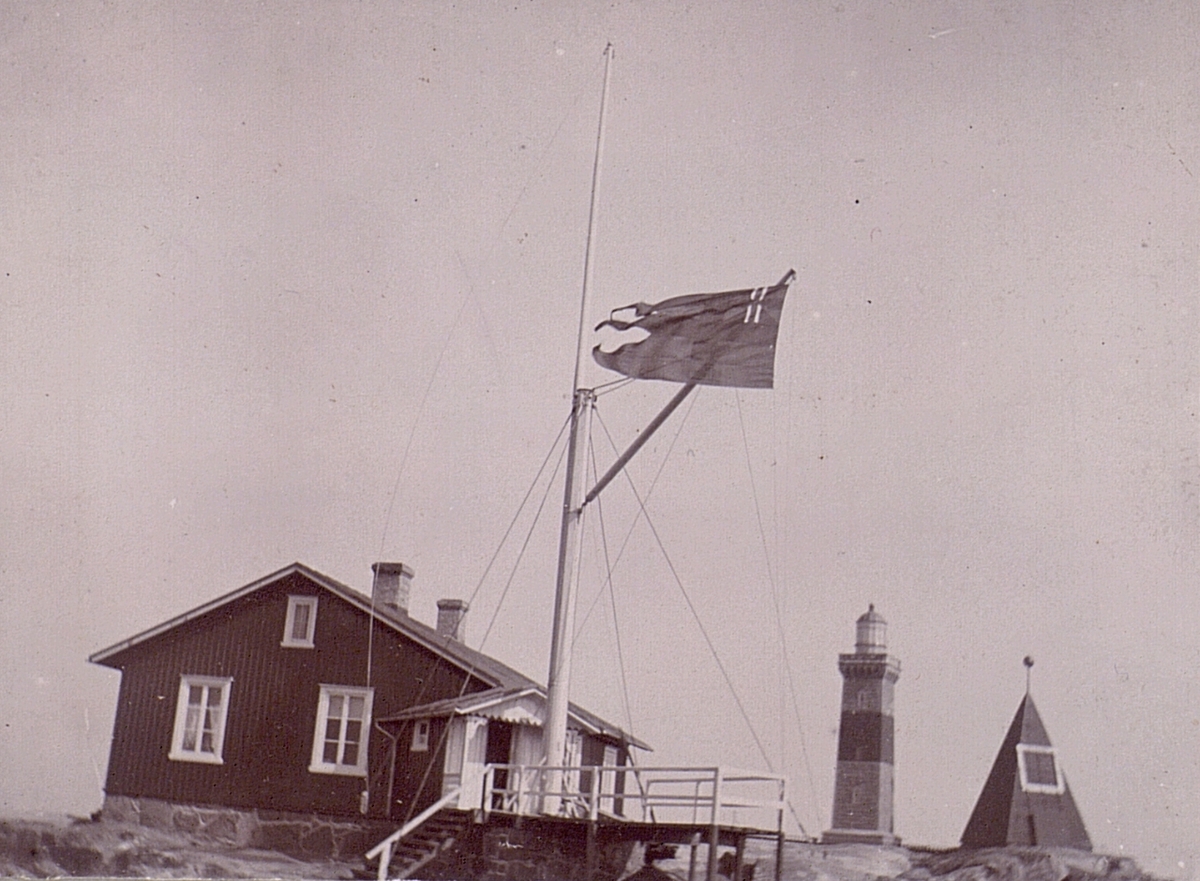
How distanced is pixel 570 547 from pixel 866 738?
1234cm

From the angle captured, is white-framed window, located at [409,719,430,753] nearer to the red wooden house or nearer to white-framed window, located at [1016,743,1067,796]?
the red wooden house

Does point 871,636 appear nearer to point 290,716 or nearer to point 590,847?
point 290,716

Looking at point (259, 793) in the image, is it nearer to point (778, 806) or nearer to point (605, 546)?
point (605, 546)

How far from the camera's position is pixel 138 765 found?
20.3m

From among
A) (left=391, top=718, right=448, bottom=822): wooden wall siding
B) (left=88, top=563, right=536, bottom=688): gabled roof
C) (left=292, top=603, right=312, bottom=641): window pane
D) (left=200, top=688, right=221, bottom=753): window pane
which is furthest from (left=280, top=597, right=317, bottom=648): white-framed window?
(left=391, top=718, right=448, bottom=822): wooden wall siding

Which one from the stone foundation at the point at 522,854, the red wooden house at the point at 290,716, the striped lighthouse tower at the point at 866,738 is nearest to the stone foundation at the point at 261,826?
the red wooden house at the point at 290,716

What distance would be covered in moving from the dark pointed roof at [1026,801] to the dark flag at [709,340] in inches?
239

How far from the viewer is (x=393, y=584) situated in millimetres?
22516

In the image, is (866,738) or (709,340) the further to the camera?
(866,738)

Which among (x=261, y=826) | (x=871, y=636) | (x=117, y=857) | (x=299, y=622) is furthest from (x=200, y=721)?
(x=871, y=636)

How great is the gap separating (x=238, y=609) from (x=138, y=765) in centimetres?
278

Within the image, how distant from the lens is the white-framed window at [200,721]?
20.2 m

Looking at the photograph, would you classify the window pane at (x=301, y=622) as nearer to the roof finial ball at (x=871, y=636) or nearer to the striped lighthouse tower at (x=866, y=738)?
the striped lighthouse tower at (x=866, y=738)

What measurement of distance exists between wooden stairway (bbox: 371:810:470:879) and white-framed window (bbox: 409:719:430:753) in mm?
1919
